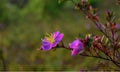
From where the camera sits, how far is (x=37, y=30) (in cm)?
1094

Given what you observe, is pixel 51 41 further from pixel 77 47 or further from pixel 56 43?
pixel 77 47

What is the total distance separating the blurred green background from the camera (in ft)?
24.4

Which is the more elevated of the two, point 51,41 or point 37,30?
point 51,41

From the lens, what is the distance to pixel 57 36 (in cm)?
201

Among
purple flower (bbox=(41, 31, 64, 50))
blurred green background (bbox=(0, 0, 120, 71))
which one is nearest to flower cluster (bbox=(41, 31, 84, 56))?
purple flower (bbox=(41, 31, 64, 50))

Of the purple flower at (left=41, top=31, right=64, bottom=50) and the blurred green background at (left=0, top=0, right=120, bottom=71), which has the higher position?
the purple flower at (left=41, top=31, right=64, bottom=50)

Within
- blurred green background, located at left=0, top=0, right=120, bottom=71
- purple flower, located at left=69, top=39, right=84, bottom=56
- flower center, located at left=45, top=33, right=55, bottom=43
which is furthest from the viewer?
blurred green background, located at left=0, top=0, right=120, bottom=71

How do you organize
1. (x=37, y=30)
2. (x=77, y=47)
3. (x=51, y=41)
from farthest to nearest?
(x=37, y=30) < (x=51, y=41) < (x=77, y=47)

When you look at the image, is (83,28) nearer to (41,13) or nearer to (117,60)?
(41,13)

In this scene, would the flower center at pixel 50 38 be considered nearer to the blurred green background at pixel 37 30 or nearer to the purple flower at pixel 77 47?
the purple flower at pixel 77 47

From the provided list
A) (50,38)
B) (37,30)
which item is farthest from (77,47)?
(37,30)

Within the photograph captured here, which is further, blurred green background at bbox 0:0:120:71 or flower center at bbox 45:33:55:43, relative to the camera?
blurred green background at bbox 0:0:120:71

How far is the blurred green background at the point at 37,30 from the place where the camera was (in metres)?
7.45

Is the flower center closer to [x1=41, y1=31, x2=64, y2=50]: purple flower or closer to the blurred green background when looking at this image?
[x1=41, y1=31, x2=64, y2=50]: purple flower
